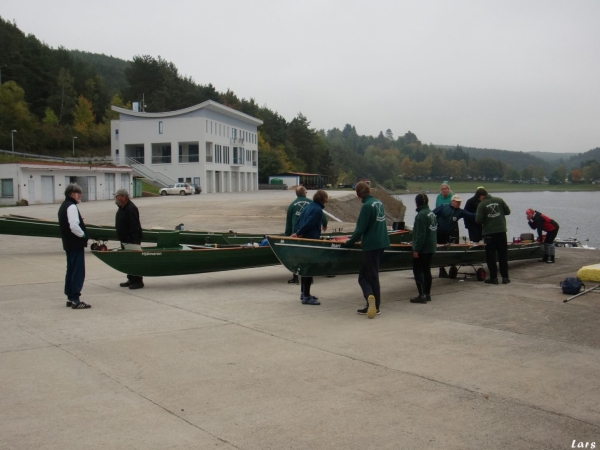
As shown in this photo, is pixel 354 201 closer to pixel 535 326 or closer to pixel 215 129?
pixel 215 129

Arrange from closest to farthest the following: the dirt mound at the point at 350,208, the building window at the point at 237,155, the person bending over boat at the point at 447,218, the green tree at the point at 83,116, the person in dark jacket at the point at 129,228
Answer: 1. the person in dark jacket at the point at 129,228
2. the person bending over boat at the point at 447,218
3. the dirt mound at the point at 350,208
4. the building window at the point at 237,155
5. the green tree at the point at 83,116

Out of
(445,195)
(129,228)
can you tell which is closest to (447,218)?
(445,195)

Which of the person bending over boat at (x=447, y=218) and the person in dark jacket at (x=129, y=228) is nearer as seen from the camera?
the person in dark jacket at (x=129, y=228)

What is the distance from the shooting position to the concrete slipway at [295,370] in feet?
13.8

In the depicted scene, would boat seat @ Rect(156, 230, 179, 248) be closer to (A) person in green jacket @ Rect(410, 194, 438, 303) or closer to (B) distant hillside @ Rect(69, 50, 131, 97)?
(A) person in green jacket @ Rect(410, 194, 438, 303)

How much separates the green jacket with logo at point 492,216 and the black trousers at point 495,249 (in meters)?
0.11

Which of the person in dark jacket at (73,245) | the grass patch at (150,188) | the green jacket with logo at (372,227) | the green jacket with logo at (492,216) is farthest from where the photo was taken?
the grass patch at (150,188)

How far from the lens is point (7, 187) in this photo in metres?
42.4

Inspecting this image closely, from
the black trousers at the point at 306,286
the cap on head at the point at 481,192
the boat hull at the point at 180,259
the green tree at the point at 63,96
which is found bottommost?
the black trousers at the point at 306,286

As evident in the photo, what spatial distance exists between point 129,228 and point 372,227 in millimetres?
4790

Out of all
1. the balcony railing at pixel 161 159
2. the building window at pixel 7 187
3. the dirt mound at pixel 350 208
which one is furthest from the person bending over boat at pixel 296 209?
the balcony railing at pixel 161 159

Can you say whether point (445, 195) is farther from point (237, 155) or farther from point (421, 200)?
point (237, 155)

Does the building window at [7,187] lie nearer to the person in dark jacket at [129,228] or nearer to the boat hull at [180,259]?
the boat hull at [180,259]

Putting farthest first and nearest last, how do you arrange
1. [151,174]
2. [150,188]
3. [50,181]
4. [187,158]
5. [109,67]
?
1. [109,67]
2. [187,158]
3. [151,174]
4. [150,188]
5. [50,181]
